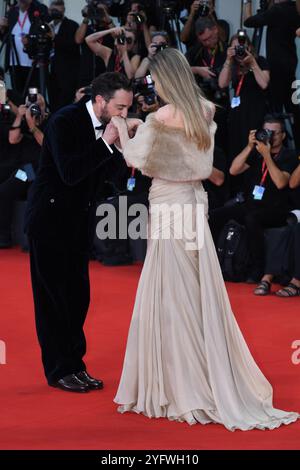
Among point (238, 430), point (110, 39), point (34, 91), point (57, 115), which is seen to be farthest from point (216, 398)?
point (110, 39)

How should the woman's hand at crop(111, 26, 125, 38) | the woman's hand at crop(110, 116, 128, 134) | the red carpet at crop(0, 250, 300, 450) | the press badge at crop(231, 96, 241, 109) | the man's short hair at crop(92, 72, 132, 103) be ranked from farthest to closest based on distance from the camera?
the woman's hand at crop(111, 26, 125, 38) < the press badge at crop(231, 96, 241, 109) < the man's short hair at crop(92, 72, 132, 103) < the woman's hand at crop(110, 116, 128, 134) < the red carpet at crop(0, 250, 300, 450)

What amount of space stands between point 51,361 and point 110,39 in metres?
5.81

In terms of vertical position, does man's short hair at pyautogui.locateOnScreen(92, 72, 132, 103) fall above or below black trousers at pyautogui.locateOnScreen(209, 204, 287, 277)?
above

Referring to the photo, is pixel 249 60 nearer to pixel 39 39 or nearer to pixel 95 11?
pixel 95 11

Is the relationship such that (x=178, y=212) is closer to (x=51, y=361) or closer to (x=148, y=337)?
(x=148, y=337)

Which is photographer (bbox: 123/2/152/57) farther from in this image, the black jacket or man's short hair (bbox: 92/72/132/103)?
man's short hair (bbox: 92/72/132/103)

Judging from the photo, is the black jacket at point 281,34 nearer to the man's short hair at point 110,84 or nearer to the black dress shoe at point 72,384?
the man's short hair at point 110,84

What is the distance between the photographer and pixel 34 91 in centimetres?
914

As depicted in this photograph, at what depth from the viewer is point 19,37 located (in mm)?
10594

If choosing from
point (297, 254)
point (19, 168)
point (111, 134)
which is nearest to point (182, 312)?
point (111, 134)

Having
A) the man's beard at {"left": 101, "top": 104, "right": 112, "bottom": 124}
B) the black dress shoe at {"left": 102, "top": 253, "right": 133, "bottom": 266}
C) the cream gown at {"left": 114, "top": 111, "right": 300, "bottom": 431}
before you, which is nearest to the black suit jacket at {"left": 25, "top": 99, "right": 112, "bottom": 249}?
the man's beard at {"left": 101, "top": 104, "right": 112, "bottom": 124}

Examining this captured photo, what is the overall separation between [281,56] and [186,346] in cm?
510

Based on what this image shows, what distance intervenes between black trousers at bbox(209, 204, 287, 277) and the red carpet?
25cm

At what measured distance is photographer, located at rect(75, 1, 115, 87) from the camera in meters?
9.69
